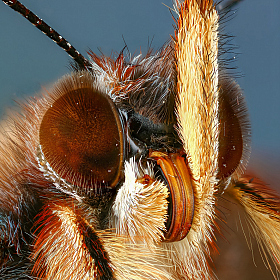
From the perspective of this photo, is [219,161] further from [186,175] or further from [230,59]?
[230,59]

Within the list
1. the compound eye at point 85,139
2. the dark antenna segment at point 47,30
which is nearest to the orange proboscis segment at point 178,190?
the compound eye at point 85,139

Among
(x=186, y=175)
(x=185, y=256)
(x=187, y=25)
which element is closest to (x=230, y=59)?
(x=187, y=25)

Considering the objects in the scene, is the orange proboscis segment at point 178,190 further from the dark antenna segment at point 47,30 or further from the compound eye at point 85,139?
the dark antenna segment at point 47,30

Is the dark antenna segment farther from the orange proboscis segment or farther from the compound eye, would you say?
the orange proboscis segment

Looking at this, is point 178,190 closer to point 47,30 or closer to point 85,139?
point 85,139

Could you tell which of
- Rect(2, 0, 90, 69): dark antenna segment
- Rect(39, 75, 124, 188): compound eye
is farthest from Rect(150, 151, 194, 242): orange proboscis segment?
Rect(2, 0, 90, 69): dark antenna segment

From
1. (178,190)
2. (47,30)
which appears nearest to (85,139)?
(178,190)
